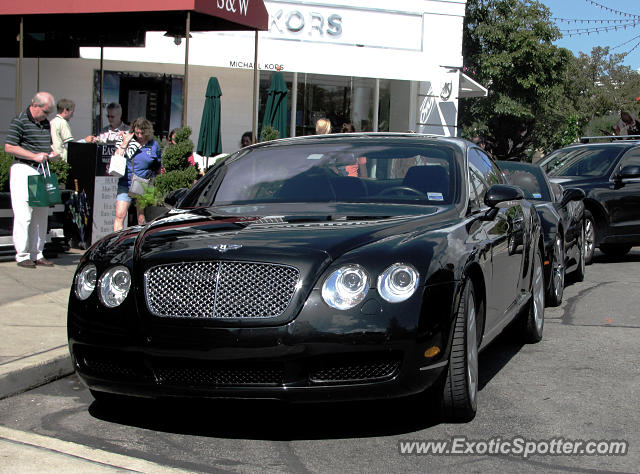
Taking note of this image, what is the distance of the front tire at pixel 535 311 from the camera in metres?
7.10

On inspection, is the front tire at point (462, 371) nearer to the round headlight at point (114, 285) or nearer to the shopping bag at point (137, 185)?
the round headlight at point (114, 285)

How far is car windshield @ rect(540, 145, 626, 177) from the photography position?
13.4 m

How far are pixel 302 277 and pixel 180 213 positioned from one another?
63.4 inches

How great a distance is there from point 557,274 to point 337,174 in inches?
156

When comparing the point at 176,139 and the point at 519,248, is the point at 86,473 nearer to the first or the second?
the point at 519,248

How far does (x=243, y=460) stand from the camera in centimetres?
430

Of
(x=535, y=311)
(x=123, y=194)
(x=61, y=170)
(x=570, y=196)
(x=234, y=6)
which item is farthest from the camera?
(x=234, y=6)

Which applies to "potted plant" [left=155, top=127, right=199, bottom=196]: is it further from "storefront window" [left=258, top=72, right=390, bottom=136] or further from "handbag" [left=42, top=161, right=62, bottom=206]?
"storefront window" [left=258, top=72, right=390, bottom=136]

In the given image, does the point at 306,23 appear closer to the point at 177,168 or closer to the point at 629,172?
the point at 629,172

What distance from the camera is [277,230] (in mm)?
4777

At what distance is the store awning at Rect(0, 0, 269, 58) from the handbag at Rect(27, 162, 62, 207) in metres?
2.55

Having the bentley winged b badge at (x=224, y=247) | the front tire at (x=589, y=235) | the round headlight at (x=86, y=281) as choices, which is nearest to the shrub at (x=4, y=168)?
the round headlight at (x=86, y=281)

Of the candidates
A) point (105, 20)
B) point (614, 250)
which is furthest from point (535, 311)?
point (105, 20)

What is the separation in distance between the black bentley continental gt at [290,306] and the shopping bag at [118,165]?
5.99m
